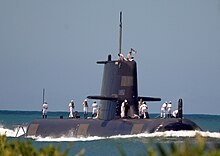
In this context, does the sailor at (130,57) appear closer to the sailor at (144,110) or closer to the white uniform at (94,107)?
the sailor at (144,110)

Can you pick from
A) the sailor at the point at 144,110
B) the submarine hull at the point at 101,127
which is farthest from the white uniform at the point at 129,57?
the submarine hull at the point at 101,127

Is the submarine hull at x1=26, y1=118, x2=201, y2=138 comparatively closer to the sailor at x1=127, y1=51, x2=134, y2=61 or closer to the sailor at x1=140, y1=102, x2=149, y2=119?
the sailor at x1=140, y1=102, x2=149, y2=119

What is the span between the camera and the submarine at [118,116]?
29002 millimetres

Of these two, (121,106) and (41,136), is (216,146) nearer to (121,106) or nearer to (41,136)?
(121,106)

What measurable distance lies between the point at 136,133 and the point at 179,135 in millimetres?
2034

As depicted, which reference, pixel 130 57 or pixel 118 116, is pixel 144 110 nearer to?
pixel 118 116

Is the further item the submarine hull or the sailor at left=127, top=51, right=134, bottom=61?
the sailor at left=127, top=51, right=134, bottom=61

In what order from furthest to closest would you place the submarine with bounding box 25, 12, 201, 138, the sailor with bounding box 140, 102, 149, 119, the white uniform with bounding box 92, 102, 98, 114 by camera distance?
the white uniform with bounding box 92, 102, 98, 114 < the sailor with bounding box 140, 102, 149, 119 < the submarine with bounding box 25, 12, 201, 138

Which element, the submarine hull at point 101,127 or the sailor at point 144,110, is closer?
the submarine hull at point 101,127

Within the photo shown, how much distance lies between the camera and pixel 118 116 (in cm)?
3133

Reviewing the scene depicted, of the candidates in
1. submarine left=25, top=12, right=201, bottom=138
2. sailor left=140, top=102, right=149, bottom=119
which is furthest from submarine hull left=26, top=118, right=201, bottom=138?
sailor left=140, top=102, right=149, bottom=119

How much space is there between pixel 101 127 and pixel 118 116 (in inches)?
37.2

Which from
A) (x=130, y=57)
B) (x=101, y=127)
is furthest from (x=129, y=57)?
(x=101, y=127)

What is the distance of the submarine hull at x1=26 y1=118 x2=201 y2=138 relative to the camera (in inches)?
1130
